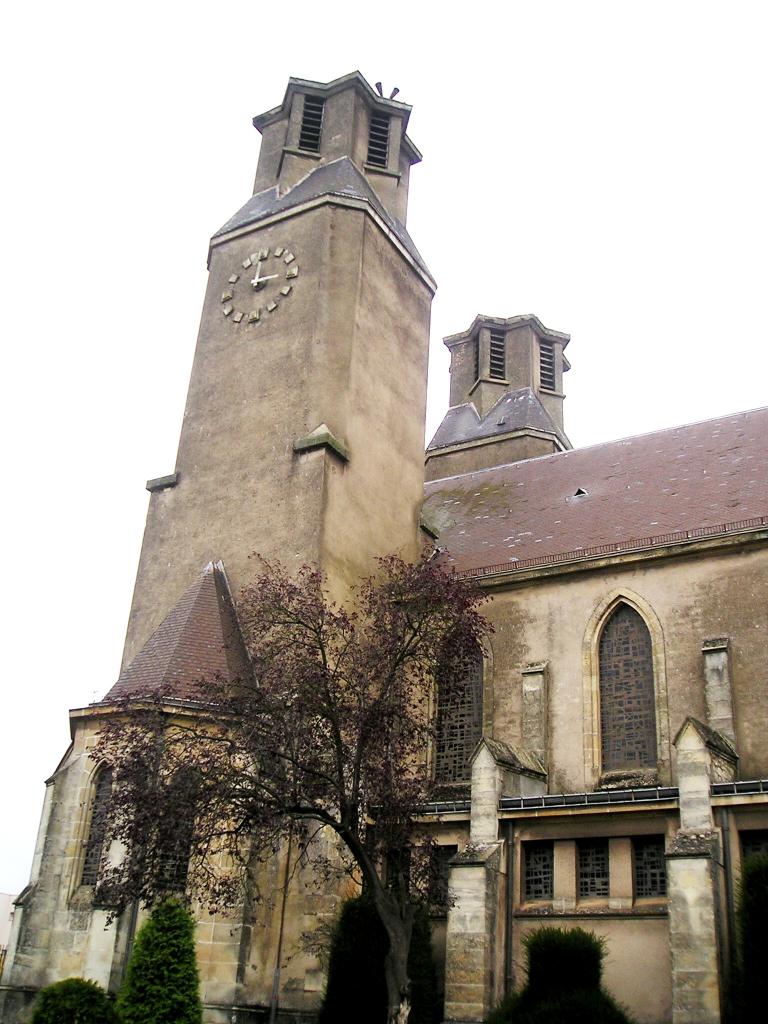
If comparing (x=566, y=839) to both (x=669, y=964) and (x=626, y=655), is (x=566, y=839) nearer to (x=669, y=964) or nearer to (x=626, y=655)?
(x=669, y=964)

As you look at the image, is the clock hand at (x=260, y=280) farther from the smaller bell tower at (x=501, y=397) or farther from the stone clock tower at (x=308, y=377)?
the smaller bell tower at (x=501, y=397)

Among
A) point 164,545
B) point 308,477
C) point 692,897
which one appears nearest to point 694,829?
point 692,897

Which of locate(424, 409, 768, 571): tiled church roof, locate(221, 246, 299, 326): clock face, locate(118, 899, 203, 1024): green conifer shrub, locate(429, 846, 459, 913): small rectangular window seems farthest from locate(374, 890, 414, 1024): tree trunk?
locate(221, 246, 299, 326): clock face

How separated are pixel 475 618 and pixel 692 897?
4.86 m

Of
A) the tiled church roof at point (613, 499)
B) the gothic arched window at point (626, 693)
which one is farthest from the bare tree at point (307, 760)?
the gothic arched window at point (626, 693)

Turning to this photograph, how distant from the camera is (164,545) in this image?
76.5 ft

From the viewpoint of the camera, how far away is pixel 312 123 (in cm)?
2872

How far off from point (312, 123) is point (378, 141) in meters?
1.80

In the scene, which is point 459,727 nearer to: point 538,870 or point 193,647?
point 538,870

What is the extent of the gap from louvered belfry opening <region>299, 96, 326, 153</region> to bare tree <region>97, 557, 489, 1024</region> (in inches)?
631

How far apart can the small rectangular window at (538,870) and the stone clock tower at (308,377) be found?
639 centimetres

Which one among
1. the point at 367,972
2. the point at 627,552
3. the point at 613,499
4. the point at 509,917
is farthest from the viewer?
the point at 613,499

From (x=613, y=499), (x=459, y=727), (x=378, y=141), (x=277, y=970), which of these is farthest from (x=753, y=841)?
(x=378, y=141)

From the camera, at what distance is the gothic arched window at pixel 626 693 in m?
19.3
